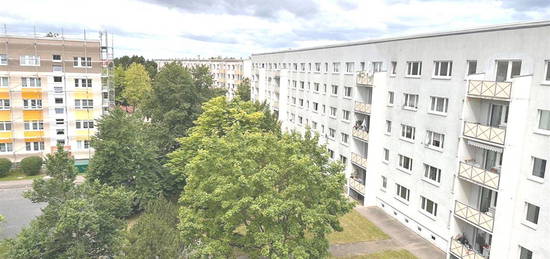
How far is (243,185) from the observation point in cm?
1864

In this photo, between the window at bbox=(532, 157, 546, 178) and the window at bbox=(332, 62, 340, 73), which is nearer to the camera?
the window at bbox=(532, 157, 546, 178)

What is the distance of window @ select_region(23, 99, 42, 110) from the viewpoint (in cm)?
4722

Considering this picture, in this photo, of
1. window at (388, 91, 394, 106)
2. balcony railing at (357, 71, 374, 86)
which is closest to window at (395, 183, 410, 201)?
window at (388, 91, 394, 106)

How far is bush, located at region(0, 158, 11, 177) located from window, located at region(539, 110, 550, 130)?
5288 centimetres

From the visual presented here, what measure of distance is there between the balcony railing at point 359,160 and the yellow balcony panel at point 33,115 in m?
39.2

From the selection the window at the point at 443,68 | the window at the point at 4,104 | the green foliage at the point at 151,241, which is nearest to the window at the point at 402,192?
the window at the point at 443,68

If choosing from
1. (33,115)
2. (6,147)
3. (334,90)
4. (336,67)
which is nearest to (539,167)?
(334,90)

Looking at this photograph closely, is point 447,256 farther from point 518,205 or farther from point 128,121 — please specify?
point 128,121

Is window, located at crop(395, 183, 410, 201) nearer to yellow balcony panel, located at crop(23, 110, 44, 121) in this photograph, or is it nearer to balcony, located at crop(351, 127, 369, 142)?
balcony, located at crop(351, 127, 369, 142)

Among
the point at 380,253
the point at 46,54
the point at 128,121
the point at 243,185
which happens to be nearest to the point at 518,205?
the point at 380,253

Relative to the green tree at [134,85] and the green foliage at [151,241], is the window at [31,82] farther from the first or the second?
the green foliage at [151,241]

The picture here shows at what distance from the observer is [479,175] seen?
73.7 ft

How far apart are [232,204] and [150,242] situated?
13.6 feet

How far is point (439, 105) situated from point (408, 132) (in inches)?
159
